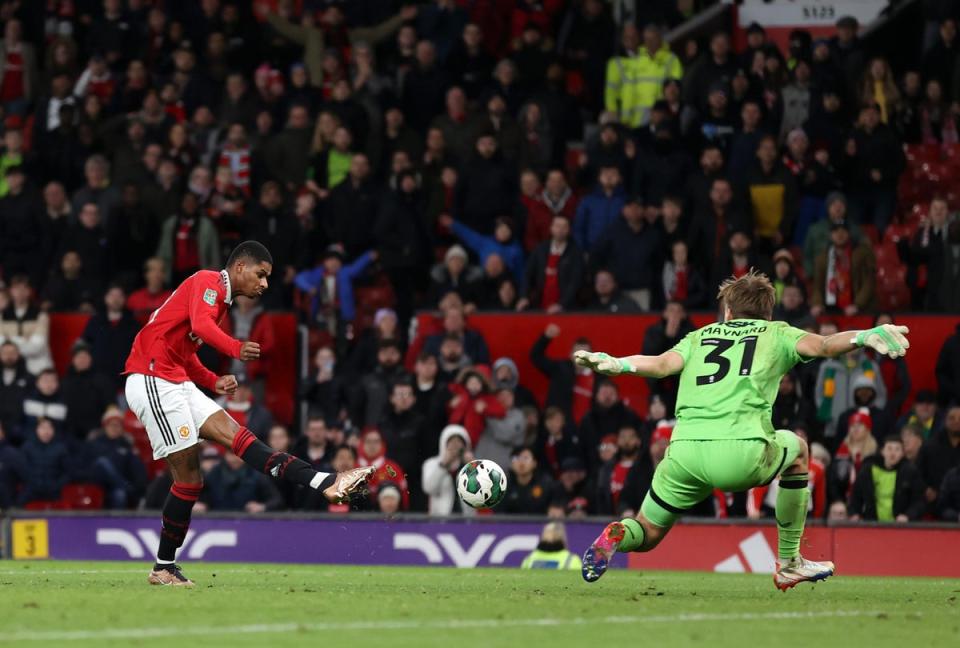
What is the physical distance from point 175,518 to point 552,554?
19.3ft

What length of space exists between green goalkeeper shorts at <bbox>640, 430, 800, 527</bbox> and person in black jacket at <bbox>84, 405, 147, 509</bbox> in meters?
10.0

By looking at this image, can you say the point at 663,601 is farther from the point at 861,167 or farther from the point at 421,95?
the point at 421,95

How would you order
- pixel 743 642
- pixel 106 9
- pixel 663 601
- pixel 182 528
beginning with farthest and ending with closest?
pixel 106 9
pixel 182 528
pixel 663 601
pixel 743 642

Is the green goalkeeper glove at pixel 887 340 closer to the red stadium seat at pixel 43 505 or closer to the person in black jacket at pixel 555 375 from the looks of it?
the person in black jacket at pixel 555 375

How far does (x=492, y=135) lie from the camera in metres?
21.4

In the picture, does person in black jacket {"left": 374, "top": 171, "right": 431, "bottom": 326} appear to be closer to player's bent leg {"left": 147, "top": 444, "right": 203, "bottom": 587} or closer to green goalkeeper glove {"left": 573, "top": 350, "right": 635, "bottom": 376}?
player's bent leg {"left": 147, "top": 444, "right": 203, "bottom": 587}

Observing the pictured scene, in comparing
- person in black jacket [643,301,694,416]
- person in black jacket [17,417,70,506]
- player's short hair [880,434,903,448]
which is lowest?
person in black jacket [17,417,70,506]

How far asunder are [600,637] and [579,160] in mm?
14142

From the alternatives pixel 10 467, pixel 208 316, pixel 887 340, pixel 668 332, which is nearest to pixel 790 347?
pixel 887 340

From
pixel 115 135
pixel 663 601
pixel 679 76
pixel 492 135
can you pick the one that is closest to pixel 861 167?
pixel 679 76

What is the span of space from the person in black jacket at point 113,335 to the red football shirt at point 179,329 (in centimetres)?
951

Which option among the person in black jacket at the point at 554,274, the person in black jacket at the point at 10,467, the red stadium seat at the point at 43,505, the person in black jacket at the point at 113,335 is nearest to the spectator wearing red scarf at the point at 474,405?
the person in black jacket at the point at 554,274

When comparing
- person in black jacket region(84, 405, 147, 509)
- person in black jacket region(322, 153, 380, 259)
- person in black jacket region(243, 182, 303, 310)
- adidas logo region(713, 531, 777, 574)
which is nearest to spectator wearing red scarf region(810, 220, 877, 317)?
adidas logo region(713, 531, 777, 574)

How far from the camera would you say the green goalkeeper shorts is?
1042cm
